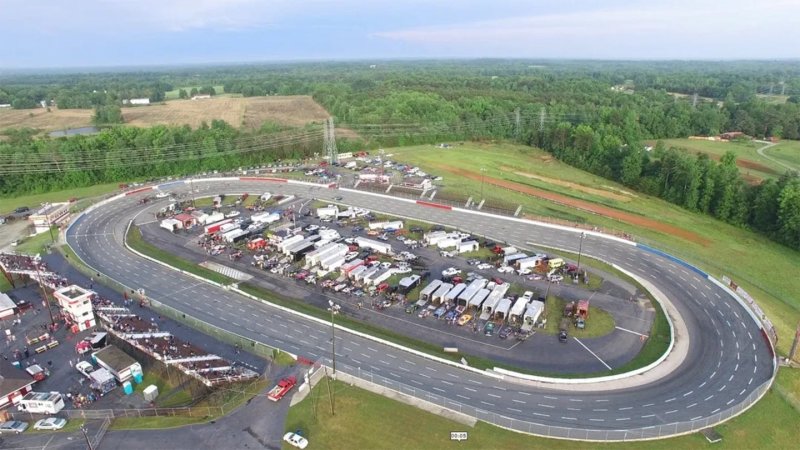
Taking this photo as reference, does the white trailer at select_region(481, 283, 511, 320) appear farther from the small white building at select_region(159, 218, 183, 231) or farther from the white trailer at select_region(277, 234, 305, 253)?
the small white building at select_region(159, 218, 183, 231)

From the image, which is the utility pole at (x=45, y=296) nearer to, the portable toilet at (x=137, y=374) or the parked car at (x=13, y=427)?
the parked car at (x=13, y=427)

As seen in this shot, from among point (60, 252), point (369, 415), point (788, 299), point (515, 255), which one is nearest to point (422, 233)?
point (515, 255)

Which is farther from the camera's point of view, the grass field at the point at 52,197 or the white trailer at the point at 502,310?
the grass field at the point at 52,197

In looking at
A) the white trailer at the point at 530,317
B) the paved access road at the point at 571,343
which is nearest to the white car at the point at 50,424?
the paved access road at the point at 571,343

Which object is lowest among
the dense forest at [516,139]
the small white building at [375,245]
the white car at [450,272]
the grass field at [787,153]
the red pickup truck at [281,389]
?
the red pickup truck at [281,389]

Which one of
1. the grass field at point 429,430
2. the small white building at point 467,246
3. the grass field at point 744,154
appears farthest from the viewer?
the grass field at point 744,154

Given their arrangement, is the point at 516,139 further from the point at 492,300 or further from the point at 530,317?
the point at 530,317
